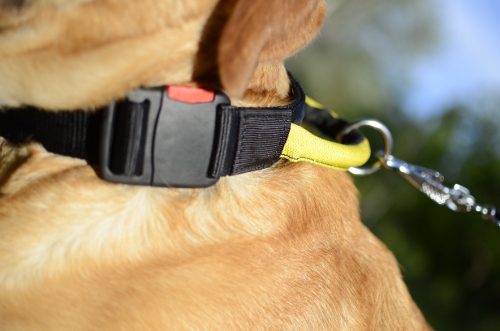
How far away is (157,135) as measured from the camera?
66.9 inches

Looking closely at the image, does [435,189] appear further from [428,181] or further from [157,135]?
[157,135]

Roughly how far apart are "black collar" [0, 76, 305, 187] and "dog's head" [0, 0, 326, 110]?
0.18 ft

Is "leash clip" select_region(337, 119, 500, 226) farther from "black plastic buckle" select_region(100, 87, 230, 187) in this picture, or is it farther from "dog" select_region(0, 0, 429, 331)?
"black plastic buckle" select_region(100, 87, 230, 187)

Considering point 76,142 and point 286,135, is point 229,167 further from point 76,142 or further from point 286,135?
point 76,142

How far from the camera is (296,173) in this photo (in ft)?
7.47

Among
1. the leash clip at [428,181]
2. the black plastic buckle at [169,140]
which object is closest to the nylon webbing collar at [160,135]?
the black plastic buckle at [169,140]

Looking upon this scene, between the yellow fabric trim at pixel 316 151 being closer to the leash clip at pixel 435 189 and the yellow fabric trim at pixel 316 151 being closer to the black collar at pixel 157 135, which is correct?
the black collar at pixel 157 135

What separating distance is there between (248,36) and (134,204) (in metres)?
0.67

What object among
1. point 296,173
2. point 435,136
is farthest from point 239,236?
point 435,136

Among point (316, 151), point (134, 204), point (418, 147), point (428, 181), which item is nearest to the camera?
point (134, 204)

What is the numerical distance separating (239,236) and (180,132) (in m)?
0.45

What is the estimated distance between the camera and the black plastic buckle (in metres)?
1.68

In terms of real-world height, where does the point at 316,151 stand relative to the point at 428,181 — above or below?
above

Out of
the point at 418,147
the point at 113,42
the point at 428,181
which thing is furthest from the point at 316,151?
the point at 418,147
